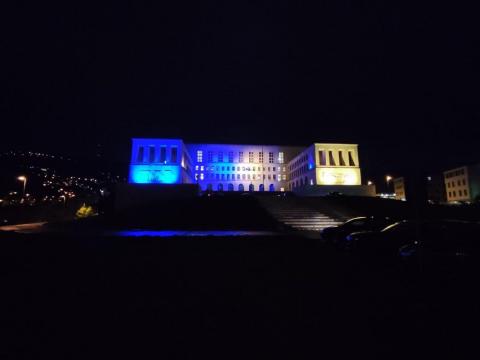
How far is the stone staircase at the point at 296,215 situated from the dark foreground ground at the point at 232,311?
42.8 ft

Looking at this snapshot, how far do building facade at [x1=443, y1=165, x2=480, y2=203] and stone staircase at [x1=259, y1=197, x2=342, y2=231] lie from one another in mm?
64113

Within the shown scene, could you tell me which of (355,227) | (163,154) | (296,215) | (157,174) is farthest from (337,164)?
(355,227)

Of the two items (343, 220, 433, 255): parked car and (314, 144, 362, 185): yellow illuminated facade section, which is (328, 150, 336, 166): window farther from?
(343, 220, 433, 255): parked car

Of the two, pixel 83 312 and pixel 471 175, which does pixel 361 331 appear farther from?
pixel 471 175

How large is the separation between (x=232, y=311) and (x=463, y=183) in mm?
90806

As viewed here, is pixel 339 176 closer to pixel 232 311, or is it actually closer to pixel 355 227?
pixel 355 227

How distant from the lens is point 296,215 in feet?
75.3

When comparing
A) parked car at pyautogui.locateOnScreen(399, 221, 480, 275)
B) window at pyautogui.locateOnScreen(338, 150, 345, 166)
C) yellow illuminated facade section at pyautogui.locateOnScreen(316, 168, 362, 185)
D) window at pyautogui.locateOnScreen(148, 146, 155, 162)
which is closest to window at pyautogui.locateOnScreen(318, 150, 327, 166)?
yellow illuminated facade section at pyautogui.locateOnScreen(316, 168, 362, 185)

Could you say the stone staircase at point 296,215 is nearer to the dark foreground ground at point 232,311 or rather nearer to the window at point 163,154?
the dark foreground ground at point 232,311

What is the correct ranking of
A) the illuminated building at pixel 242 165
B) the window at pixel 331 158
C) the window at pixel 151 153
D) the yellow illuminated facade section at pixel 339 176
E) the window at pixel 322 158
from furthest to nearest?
the window at pixel 331 158 < the window at pixel 322 158 < the yellow illuminated facade section at pixel 339 176 < the window at pixel 151 153 < the illuminated building at pixel 242 165

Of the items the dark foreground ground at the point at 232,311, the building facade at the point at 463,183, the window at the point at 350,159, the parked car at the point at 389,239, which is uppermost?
the window at the point at 350,159

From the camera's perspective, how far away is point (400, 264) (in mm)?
6828

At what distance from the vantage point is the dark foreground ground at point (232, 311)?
294 cm

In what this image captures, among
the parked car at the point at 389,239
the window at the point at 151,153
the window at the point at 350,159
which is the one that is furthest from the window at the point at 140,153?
the parked car at the point at 389,239
